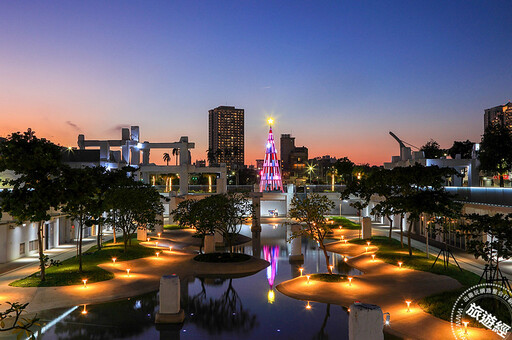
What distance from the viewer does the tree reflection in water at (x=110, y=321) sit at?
1628cm

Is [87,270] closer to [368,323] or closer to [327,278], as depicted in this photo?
[327,278]

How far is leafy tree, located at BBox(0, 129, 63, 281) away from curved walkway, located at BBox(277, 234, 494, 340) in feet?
47.1

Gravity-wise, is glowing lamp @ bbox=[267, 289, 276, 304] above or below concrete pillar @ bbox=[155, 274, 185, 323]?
below

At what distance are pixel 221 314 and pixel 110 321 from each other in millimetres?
5292

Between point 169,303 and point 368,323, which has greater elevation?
point 368,323

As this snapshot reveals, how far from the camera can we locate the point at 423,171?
29438 millimetres

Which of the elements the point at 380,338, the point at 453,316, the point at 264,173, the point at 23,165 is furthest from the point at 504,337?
the point at 264,173

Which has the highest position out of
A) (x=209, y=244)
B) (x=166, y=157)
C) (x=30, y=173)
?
(x=166, y=157)

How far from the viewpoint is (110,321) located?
17.7m

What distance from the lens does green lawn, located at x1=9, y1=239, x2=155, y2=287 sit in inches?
893

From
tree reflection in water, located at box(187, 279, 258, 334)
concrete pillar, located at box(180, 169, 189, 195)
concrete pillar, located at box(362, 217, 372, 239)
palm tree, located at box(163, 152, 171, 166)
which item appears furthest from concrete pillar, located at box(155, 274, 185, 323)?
palm tree, located at box(163, 152, 171, 166)

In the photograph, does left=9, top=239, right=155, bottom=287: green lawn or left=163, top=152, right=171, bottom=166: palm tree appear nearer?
left=9, top=239, right=155, bottom=287: green lawn

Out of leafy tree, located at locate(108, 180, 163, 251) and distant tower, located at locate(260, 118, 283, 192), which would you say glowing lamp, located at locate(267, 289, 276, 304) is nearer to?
leafy tree, located at locate(108, 180, 163, 251)

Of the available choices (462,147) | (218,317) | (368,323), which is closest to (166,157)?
(462,147)
